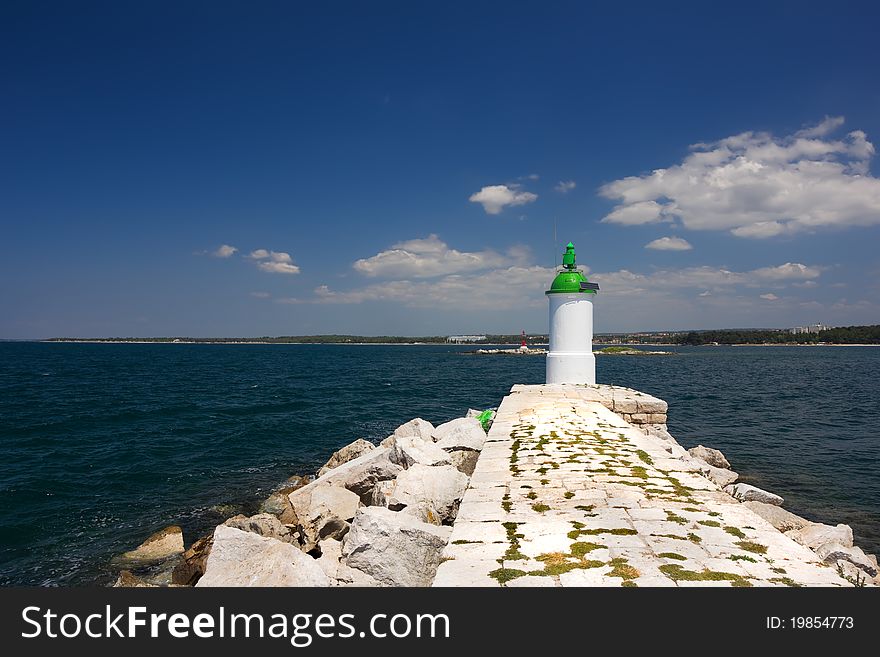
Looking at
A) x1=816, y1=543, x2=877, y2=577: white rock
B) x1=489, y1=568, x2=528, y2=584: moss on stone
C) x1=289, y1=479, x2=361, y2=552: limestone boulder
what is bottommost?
x1=289, y1=479, x2=361, y2=552: limestone boulder

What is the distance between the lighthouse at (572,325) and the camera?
599 inches

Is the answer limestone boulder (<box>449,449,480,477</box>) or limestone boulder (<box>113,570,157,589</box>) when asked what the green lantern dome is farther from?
limestone boulder (<box>113,570,157,589</box>)

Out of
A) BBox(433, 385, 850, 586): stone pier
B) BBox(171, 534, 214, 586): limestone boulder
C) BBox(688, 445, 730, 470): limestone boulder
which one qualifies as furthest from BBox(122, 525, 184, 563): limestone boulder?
BBox(688, 445, 730, 470): limestone boulder

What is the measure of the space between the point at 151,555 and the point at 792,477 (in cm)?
1563

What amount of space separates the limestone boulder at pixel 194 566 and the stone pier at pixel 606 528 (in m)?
3.57

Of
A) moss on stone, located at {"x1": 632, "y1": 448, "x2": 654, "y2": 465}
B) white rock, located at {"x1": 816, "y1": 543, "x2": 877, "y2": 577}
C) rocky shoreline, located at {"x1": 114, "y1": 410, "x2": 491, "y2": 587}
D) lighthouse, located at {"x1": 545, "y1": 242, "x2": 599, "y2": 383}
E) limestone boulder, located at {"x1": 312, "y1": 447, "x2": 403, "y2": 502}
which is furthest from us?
lighthouse, located at {"x1": 545, "y1": 242, "x2": 599, "y2": 383}

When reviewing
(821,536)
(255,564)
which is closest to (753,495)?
(821,536)

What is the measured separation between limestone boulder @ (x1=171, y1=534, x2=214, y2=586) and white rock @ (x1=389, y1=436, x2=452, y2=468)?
3.64 meters

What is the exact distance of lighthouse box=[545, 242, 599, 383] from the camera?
49.9 ft

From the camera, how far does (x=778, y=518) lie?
845cm

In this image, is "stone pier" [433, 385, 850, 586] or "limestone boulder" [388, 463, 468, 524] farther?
"limestone boulder" [388, 463, 468, 524]
